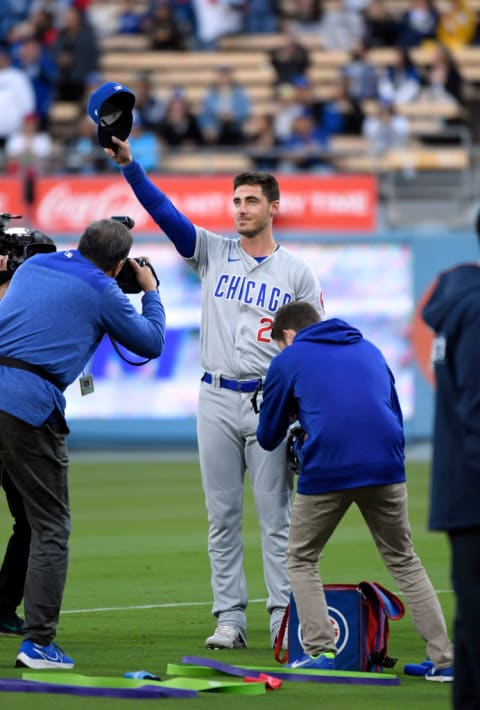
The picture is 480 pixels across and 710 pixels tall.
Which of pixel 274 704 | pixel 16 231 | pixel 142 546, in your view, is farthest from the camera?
pixel 142 546

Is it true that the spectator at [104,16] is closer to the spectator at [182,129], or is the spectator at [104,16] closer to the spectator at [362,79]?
the spectator at [182,129]

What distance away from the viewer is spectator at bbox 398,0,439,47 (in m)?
27.9

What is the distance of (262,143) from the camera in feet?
81.1

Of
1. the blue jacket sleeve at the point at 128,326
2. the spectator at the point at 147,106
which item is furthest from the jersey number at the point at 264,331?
the spectator at the point at 147,106

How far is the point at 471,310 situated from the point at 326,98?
21.3 meters

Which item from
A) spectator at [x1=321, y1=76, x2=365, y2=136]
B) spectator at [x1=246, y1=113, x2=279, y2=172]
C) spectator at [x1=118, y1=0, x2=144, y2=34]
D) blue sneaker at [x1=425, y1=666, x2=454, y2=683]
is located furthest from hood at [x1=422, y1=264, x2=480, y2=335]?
spectator at [x1=118, y1=0, x2=144, y2=34]

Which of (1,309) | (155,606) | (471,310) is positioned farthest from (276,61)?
(471,310)

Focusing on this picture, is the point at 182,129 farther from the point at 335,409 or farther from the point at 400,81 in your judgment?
the point at 335,409

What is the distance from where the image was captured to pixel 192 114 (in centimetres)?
2531

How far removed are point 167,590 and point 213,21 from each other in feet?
63.5

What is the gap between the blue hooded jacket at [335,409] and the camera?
743cm

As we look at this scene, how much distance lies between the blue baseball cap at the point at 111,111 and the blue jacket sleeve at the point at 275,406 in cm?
188

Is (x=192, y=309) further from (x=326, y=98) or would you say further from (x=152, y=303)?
(x=152, y=303)

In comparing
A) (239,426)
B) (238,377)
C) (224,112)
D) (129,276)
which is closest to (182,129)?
(224,112)
